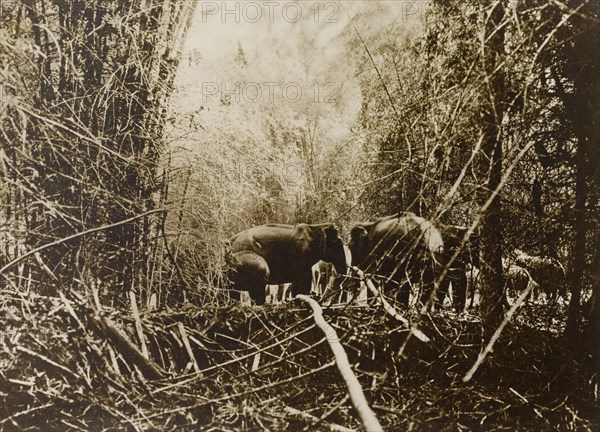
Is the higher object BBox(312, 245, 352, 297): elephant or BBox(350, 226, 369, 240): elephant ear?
BBox(350, 226, 369, 240): elephant ear

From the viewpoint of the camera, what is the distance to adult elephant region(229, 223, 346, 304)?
187cm

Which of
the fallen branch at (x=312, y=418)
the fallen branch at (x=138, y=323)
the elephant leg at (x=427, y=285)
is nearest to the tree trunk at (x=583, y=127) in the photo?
the elephant leg at (x=427, y=285)

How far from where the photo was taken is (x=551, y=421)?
1.86m

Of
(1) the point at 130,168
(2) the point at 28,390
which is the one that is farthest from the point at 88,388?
(1) the point at 130,168

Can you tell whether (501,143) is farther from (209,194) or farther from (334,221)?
(209,194)

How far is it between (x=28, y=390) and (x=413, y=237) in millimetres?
1374

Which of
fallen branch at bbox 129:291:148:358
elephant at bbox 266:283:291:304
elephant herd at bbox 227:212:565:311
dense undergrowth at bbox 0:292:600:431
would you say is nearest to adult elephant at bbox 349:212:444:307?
elephant herd at bbox 227:212:565:311

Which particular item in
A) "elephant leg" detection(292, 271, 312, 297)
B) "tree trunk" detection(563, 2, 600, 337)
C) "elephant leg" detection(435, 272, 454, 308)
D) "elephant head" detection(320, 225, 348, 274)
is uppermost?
"tree trunk" detection(563, 2, 600, 337)

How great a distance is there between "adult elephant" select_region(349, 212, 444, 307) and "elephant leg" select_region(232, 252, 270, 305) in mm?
326

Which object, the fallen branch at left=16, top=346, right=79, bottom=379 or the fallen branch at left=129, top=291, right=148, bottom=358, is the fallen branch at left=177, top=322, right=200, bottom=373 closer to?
the fallen branch at left=129, top=291, right=148, bottom=358

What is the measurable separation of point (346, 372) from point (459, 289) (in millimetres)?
517

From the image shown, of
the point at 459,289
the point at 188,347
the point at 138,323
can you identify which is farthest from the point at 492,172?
the point at 138,323

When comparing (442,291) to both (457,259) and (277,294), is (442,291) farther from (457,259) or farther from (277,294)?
(277,294)

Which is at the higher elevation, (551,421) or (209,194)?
(209,194)
